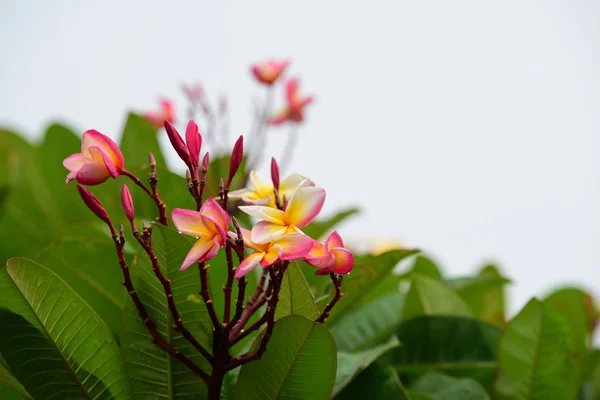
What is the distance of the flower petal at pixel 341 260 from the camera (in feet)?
1.89

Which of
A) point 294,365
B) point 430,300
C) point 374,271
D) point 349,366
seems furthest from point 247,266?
point 430,300

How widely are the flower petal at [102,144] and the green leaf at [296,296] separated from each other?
217 mm

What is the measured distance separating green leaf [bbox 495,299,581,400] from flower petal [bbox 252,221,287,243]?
53 centimetres

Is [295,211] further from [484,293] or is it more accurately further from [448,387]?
[484,293]

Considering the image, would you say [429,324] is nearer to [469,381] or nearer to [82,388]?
[469,381]

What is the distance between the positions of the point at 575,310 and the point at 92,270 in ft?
2.90

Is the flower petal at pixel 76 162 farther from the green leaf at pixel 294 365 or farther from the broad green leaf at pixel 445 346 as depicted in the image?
the broad green leaf at pixel 445 346

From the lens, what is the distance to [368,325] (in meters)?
1.04

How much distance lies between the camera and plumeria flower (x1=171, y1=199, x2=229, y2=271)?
556 millimetres

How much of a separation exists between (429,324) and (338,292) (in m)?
0.47

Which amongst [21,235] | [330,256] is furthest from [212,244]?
[21,235]

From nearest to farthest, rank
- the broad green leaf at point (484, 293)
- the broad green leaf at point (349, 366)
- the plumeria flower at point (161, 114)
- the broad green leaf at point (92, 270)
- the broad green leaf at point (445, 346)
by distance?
the broad green leaf at point (349, 366) < the broad green leaf at point (92, 270) < the broad green leaf at point (445, 346) < the broad green leaf at point (484, 293) < the plumeria flower at point (161, 114)

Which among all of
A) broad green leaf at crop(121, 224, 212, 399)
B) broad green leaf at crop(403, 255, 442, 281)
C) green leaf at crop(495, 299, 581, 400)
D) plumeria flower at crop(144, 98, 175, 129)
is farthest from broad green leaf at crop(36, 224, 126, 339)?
plumeria flower at crop(144, 98, 175, 129)

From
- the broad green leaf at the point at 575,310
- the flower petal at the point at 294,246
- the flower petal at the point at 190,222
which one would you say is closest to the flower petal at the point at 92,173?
the flower petal at the point at 190,222
